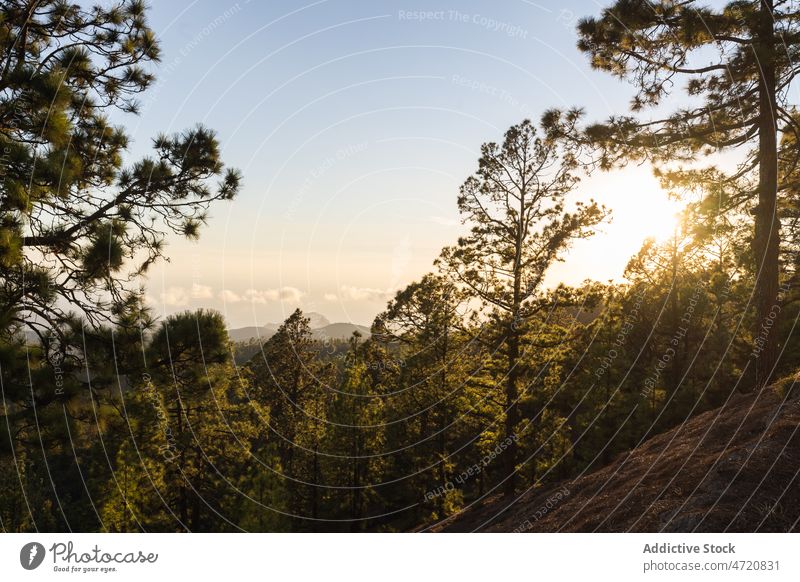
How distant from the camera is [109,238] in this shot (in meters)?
6.89

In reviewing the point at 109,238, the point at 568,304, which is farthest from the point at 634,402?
the point at 109,238

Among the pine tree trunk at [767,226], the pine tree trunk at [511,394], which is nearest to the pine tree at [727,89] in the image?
the pine tree trunk at [767,226]

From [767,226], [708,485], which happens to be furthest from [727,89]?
[708,485]

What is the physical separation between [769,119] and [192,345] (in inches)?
536

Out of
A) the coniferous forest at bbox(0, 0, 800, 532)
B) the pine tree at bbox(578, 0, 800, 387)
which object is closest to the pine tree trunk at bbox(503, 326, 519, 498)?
the coniferous forest at bbox(0, 0, 800, 532)

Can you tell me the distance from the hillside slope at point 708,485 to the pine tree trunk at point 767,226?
136 centimetres

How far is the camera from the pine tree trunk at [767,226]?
11.3 m

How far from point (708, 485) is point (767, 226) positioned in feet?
23.5

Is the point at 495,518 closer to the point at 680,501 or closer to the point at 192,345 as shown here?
the point at 680,501

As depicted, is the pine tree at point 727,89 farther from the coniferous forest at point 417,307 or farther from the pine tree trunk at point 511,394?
the pine tree trunk at point 511,394

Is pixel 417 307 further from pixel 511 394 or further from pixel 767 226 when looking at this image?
pixel 767 226

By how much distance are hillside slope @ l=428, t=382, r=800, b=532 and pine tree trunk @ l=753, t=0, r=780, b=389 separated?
1.36 meters

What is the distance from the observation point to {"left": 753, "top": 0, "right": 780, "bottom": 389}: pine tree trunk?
11.3 m
